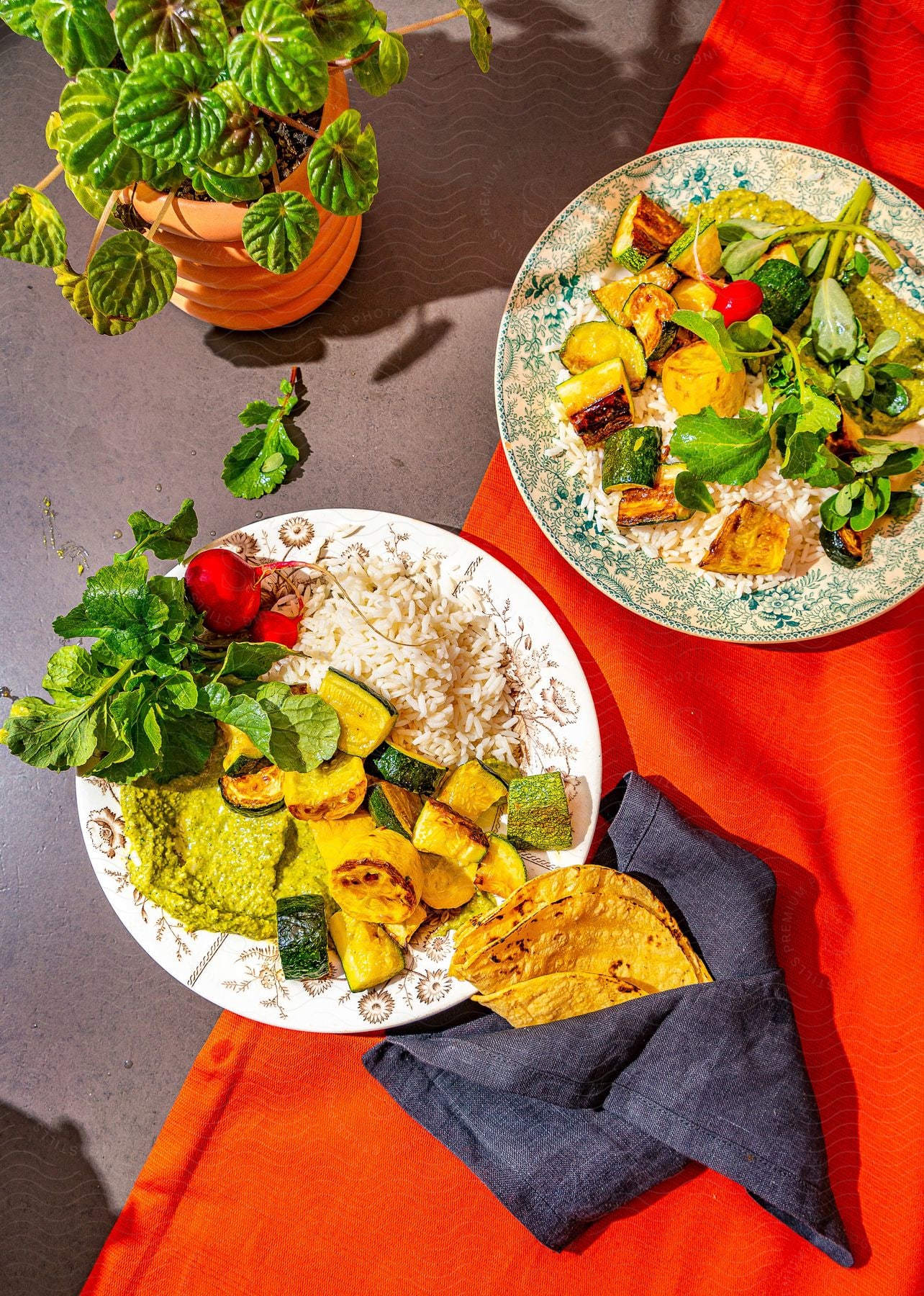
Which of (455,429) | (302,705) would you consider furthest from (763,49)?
(302,705)

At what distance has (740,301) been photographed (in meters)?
1.60

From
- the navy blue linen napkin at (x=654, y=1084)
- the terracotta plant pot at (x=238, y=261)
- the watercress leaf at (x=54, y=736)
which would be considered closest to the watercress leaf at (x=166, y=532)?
the watercress leaf at (x=54, y=736)

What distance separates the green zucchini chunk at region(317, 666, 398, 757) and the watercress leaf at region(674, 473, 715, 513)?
0.66 metres

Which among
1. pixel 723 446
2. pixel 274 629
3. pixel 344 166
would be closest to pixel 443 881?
pixel 274 629

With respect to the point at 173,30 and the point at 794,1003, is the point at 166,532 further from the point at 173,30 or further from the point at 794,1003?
the point at 794,1003

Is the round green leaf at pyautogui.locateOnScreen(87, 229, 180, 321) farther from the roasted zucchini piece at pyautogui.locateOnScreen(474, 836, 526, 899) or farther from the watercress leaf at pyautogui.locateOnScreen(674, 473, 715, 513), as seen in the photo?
the roasted zucchini piece at pyautogui.locateOnScreen(474, 836, 526, 899)

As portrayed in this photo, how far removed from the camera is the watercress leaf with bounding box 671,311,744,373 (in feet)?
4.87

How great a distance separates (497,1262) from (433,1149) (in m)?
0.23

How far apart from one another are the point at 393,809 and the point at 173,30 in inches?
45.8

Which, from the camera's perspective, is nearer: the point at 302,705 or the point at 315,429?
the point at 302,705

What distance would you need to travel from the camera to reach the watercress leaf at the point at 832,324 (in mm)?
1608

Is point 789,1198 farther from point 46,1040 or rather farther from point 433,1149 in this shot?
point 46,1040

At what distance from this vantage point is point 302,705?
4.70 ft

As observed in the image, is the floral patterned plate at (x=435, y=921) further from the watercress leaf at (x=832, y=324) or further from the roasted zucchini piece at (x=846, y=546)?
the watercress leaf at (x=832, y=324)
